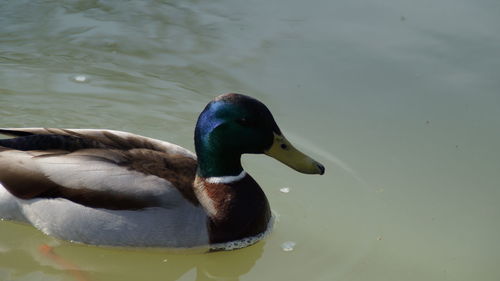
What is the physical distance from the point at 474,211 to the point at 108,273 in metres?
2.81

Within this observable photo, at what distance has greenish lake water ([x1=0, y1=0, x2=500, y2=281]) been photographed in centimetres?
548

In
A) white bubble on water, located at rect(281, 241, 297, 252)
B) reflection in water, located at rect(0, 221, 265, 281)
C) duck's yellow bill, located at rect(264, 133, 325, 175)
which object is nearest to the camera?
reflection in water, located at rect(0, 221, 265, 281)

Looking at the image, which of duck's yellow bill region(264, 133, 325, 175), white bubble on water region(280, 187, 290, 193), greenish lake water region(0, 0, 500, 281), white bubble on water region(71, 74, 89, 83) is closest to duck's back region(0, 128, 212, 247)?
greenish lake water region(0, 0, 500, 281)

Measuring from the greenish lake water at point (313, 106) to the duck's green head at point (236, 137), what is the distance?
0.61 m

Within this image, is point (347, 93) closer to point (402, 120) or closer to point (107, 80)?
point (402, 120)

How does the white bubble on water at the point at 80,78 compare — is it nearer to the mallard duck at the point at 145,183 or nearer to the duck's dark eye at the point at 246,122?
the mallard duck at the point at 145,183

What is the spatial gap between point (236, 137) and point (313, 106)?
203 cm

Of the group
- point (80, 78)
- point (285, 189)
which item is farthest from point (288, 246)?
point (80, 78)

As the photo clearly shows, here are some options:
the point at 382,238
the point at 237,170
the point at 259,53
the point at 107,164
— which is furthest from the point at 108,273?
the point at 259,53

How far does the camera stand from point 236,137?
17.8 ft

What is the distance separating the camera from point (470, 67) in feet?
26.3

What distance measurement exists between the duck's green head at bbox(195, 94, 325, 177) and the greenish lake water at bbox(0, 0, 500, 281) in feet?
1.99

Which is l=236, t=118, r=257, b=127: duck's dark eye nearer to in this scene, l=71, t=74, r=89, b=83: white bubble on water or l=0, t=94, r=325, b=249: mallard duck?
l=0, t=94, r=325, b=249: mallard duck

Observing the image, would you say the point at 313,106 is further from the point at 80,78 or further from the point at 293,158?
the point at 80,78
